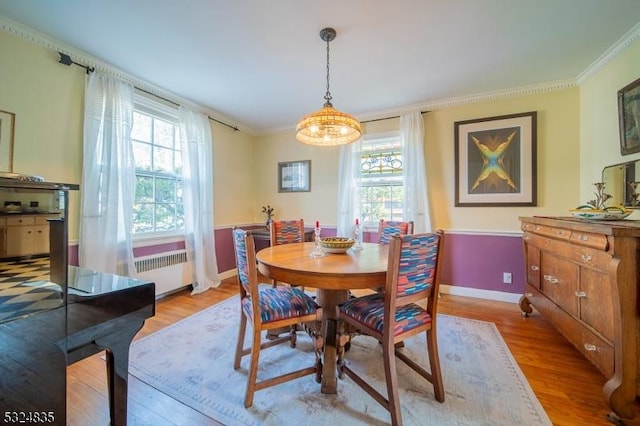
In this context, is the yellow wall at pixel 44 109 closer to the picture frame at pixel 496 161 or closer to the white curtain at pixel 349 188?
the white curtain at pixel 349 188

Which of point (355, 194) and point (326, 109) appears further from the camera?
point (355, 194)

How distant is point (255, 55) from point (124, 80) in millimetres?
1469

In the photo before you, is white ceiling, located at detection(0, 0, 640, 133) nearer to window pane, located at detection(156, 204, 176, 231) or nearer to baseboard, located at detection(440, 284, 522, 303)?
window pane, located at detection(156, 204, 176, 231)

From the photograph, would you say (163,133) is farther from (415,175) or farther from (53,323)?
(415,175)

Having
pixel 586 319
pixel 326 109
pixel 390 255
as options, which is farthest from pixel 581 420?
pixel 326 109

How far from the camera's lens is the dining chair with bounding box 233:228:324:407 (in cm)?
142

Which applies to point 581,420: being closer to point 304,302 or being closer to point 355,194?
point 304,302

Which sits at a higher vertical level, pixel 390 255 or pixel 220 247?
pixel 390 255

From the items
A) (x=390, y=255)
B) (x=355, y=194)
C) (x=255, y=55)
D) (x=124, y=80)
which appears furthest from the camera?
(x=355, y=194)

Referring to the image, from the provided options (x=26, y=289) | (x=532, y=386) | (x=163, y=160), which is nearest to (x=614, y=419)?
(x=532, y=386)

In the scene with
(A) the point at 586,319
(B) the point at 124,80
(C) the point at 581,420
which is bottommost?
(C) the point at 581,420

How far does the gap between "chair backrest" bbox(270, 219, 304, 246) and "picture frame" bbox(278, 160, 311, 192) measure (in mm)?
1396

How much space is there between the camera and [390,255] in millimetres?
1248

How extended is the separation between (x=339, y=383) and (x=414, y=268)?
2.98ft
